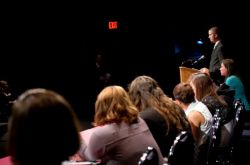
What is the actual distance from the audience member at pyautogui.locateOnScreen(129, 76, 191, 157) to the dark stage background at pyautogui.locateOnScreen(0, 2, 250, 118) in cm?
583

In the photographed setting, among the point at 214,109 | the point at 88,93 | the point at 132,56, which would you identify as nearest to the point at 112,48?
the point at 132,56

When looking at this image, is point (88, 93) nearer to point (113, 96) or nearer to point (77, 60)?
point (77, 60)

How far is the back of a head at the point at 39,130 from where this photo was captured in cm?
124

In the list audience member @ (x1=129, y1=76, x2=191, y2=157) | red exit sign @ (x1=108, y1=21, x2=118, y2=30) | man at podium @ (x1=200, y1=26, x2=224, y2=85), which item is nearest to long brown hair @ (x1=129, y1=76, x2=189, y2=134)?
audience member @ (x1=129, y1=76, x2=191, y2=157)

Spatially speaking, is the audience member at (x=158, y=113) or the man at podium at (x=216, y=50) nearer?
the audience member at (x=158, y=113)

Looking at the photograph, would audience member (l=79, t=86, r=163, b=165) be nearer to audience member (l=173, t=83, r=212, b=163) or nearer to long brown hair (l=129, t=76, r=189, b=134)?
long brown hair (l=129, t=76, r=189, b=134)

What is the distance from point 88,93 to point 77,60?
93 cm

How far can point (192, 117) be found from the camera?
11.8 ft

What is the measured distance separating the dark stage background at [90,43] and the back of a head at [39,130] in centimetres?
780

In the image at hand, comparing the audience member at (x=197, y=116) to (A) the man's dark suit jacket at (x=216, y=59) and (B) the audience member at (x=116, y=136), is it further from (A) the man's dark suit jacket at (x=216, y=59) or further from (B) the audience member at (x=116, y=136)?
(A) the man's dark suit jacket at (x=216, y=59)

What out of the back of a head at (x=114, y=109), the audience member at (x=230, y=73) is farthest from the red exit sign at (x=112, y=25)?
the back of a head at (x=114, y=109)

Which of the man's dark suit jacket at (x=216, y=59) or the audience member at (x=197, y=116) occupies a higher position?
the man's dark suit jacket at (x=216, y=59)

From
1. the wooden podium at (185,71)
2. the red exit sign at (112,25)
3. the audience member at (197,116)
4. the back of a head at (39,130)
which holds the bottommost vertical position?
the audience member at (197,116)

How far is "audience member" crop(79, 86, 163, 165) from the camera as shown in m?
2.60
